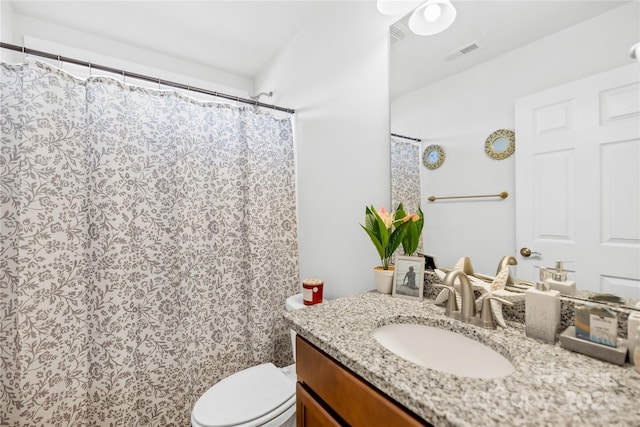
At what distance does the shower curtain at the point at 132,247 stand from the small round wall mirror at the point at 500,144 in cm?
126

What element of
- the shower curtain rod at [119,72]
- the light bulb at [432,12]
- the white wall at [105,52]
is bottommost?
the shower curtain rod at [119,72]

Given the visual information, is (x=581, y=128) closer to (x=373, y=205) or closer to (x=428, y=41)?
(x=428, y=41)

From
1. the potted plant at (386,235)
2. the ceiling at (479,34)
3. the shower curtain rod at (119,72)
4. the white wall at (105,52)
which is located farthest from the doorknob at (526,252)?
the white wall at (105,52)

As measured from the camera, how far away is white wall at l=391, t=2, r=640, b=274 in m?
0.71

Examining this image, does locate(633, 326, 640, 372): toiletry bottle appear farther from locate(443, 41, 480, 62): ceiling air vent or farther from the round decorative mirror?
locate(443, 41, 480, 62): ceiling air vent

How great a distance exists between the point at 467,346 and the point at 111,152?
5.88 ft

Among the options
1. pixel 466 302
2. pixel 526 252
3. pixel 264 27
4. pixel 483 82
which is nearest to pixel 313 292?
pixel 466 302

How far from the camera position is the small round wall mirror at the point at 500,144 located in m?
0.88

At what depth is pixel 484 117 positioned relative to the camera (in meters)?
0.94

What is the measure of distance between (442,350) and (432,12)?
4.13ft

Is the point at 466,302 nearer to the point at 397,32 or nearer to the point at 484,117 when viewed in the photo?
the point at 484,117

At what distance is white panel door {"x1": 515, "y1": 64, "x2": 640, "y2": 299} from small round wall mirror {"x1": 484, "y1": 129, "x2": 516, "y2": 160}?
0.08 ft

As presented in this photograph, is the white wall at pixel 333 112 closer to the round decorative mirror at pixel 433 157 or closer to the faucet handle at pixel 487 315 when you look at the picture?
the round decorative mirror at pixel 433 157

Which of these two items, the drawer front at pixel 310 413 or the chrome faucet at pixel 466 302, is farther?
the chrome faucet at pixel 466 302
